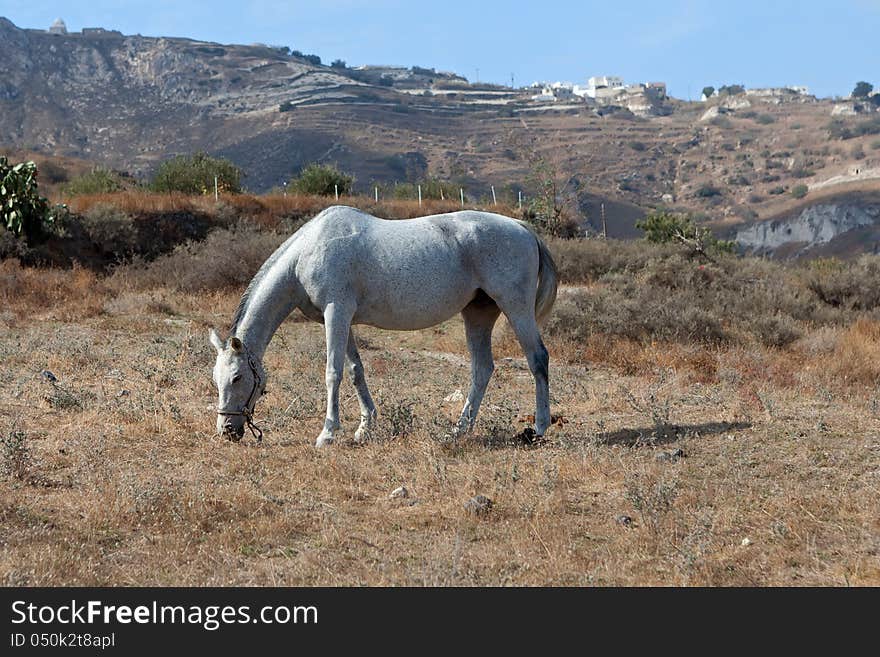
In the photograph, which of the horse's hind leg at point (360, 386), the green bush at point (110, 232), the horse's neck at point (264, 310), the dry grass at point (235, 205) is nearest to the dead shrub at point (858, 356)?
the horse's hind leg at point (360, 386)

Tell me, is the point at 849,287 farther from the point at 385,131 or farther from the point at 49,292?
the point at 385,131

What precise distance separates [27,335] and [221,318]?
3.73m

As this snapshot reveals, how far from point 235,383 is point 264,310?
0.77 meters

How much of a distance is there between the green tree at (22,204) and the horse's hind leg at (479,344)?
1718 centimetres

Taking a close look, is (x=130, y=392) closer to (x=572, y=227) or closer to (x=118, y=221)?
(x=118, y=221)

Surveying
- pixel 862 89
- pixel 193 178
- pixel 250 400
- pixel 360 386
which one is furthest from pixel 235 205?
pixel 862 89

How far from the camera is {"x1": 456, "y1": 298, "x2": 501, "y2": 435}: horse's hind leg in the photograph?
8.59 m

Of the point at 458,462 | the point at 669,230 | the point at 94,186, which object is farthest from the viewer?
the point at 669,230

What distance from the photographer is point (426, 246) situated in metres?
8.09

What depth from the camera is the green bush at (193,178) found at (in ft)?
109

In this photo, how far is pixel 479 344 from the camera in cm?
881

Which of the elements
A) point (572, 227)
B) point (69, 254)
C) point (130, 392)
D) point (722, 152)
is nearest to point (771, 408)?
point (130, 392)

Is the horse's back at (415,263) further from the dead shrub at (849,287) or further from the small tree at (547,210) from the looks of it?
the small tree at (547,210)

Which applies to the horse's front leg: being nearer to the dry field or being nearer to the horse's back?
the horse's back
